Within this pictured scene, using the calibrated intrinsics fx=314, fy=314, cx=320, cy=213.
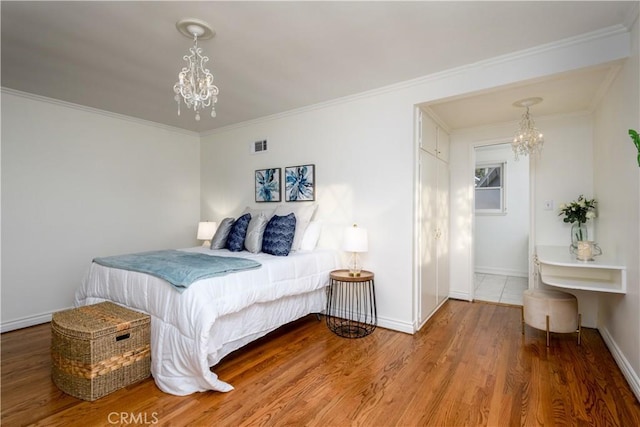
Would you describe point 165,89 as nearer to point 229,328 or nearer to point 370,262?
point 229,328

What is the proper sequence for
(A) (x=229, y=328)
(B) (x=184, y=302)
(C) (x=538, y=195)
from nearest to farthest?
1. (B) (x=184, y=302)
2. (A) (x=229, y=328)
3. (C) (x=538, y=195)

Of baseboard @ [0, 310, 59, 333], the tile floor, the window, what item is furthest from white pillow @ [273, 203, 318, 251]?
the window

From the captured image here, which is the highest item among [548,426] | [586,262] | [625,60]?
[625,60]

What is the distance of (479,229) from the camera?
19.7 feet

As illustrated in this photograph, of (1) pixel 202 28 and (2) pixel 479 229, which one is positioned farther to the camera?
(2) pixel 479 229

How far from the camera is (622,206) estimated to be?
2301 millimetres

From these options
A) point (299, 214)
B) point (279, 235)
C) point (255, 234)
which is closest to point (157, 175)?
point (255, 234)

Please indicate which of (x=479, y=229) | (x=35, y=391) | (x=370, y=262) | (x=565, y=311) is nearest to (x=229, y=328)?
(x=35, y=391)

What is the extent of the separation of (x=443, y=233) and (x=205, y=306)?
304cm

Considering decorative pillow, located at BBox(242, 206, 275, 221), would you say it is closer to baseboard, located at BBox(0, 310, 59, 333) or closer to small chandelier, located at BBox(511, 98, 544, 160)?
baseboard, located at BBox(0, 310, 59, 333)

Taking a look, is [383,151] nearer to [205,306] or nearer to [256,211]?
[256,211]

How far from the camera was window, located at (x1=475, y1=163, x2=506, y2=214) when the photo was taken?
19.0 feet

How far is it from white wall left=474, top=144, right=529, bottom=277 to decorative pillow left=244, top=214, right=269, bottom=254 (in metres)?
4.23

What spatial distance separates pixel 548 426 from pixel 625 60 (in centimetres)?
241
